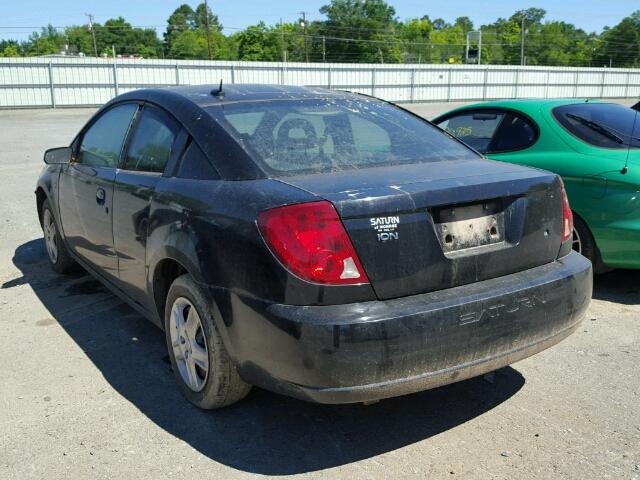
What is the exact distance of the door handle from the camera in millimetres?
4109

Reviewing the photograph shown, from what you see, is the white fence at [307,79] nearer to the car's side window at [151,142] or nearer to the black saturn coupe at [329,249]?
the car's side window at [151,142]

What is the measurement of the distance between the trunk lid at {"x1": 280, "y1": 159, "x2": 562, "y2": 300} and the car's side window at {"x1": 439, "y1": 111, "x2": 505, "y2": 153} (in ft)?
8.92

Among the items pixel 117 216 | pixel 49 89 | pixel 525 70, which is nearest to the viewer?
pixel 117 216

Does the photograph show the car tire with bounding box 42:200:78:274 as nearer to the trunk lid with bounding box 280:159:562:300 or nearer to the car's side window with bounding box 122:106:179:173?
the car's side window with bounding box 122:106:179:173

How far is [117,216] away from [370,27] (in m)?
106

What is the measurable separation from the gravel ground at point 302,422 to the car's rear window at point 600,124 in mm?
1529

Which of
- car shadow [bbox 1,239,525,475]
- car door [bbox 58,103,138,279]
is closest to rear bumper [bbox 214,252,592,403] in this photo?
car shadow [bbox 1,239,525,475]

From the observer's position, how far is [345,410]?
3291 millimetres

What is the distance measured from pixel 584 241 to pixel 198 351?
3.15 meters

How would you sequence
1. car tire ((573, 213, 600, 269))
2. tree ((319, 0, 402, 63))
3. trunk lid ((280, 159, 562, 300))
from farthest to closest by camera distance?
tree ((319, 0, 402, 63)) → car tire ((573, 213, 600, 269)) → trunk lid ((280, 159, 562, 300))

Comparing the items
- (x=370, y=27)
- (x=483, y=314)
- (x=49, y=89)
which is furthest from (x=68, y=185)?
(x=370, y=27)

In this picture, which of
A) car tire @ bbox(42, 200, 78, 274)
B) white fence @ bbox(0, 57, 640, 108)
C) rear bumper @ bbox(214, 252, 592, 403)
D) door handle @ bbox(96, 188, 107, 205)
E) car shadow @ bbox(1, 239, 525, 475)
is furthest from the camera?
white fence @ bbox(0, 57, 640, 108)

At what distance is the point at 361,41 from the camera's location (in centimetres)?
10344

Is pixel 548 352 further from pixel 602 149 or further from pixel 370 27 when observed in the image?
pixel 370 27
